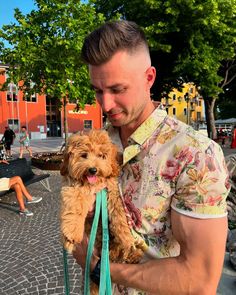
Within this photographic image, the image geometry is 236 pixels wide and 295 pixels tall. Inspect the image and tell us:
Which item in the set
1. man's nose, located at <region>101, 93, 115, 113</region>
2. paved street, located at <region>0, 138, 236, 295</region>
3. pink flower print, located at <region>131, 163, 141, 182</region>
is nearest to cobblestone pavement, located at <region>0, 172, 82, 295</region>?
paved street, located at <region>0, 138, 236, 295</region>

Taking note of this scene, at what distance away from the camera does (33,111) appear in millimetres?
51219

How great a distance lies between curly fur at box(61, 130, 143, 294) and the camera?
1.53 meters

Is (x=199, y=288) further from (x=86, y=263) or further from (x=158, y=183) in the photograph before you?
(x=86, y=263)

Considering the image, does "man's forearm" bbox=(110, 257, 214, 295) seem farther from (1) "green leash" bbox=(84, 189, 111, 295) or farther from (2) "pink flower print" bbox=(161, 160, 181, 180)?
(2) "pink flower print" bbox=(161, 160, 181, 180)

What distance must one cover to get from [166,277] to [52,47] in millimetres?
13525

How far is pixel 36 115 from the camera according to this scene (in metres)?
51.6

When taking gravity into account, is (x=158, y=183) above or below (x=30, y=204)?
above

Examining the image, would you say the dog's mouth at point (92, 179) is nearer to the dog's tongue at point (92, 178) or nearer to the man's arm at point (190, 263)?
the dog's tongue at point (92, 178)

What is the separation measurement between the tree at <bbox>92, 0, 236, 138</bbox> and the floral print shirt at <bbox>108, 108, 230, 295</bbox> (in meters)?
15.7

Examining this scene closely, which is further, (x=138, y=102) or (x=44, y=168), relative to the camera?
(x=44, y=168)

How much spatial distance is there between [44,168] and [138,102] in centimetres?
1313

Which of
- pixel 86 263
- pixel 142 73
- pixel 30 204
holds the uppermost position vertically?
pixel 142 73

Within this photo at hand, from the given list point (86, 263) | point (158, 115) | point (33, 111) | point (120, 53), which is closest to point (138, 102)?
point (158, 115)

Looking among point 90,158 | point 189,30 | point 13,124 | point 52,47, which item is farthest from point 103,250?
point 13,124
